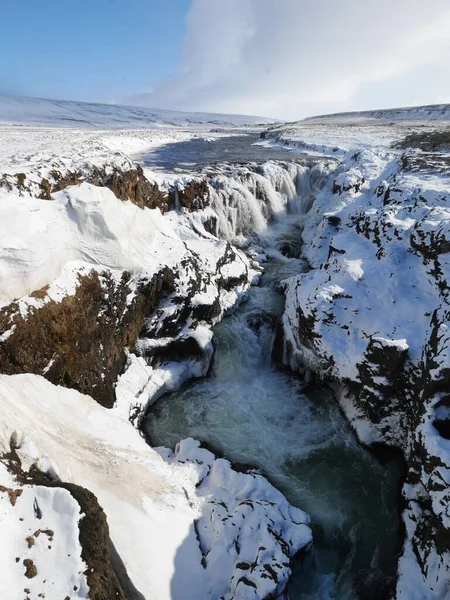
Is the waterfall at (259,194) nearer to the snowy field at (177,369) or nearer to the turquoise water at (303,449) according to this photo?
the snowy field at (177,369)

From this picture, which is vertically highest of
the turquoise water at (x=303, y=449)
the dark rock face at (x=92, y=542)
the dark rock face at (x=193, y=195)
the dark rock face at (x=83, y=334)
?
the dark rock face at (x=193, y=195)

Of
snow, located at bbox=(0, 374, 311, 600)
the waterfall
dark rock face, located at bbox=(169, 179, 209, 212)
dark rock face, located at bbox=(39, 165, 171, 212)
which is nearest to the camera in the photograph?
snow, located at bbox=(0, 374, 311, 600)

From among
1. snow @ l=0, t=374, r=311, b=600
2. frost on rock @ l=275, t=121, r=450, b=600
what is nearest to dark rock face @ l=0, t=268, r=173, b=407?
snow @ l=0, t=374, r=311, b=600

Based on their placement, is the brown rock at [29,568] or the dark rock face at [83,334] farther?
the dark rock face at [83,334]

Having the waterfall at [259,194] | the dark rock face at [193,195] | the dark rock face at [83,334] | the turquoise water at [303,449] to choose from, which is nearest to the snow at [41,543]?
the dark rock face at [83,334]

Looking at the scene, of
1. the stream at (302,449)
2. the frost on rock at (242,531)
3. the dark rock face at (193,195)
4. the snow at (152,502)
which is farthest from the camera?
the dark rock face at (193,195)

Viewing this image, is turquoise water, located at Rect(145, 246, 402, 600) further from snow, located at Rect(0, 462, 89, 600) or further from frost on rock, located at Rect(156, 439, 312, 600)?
snow, located at Rect(0, 462, 89, 600)

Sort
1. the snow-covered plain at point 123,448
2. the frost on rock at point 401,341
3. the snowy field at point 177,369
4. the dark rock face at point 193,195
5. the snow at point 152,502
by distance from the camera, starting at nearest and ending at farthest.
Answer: the snow-covered plain at point 123,448
the snow at point 152,502
the snowy field at point 177,369
the frost on rock at point 401,341
the dark rock face at point 193,195

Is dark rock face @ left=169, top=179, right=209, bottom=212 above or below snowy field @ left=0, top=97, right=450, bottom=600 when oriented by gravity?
above
